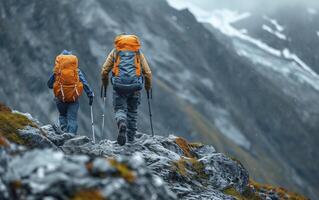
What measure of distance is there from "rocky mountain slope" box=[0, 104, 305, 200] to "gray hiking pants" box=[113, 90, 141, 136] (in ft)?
2.30

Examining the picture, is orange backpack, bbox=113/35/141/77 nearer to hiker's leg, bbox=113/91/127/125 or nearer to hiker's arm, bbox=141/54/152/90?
hiker's arm, bbox=141/54/152/90

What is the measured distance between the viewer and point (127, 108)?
2089 centimetres

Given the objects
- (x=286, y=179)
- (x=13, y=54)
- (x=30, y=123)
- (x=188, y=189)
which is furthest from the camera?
(x=286, y=179)

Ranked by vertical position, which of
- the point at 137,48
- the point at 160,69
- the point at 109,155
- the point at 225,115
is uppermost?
the point at 160,69

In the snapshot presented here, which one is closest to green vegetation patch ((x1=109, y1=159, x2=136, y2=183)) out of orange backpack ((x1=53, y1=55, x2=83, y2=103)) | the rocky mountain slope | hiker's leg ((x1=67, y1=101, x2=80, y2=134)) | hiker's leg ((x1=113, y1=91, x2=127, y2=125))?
the rocky mountain slope

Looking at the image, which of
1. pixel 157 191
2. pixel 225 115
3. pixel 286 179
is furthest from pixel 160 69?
pixel 157 191

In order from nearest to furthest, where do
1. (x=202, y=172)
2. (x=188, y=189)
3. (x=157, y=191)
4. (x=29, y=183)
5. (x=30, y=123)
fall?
(x=29, y=183) < (x=157, y=191) < (x=188, y=189) < (x=30, y=123) < (x=202, y=172)

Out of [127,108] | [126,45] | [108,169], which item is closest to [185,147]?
[127,108]

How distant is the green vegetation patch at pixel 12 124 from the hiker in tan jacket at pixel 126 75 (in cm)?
278

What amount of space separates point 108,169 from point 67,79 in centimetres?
1119

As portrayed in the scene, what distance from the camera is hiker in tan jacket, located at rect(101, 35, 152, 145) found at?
760 inches

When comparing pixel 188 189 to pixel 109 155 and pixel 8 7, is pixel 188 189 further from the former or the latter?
pixel 8 7

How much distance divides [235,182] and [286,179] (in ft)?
560

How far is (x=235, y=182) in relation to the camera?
22.6 metres
